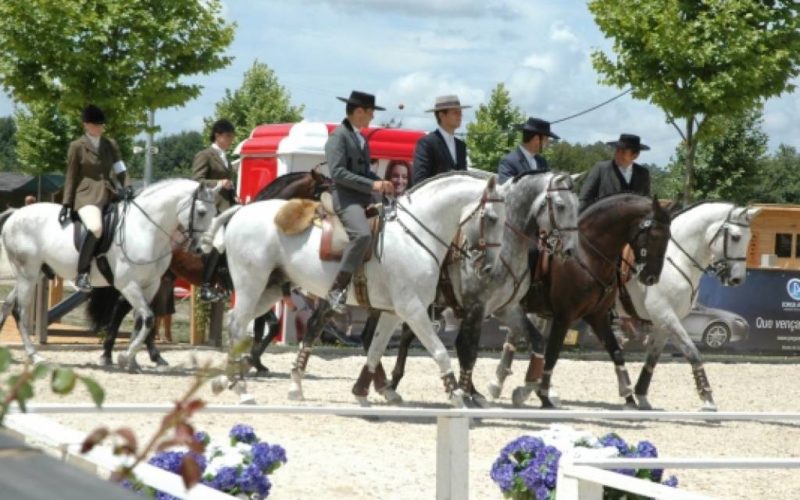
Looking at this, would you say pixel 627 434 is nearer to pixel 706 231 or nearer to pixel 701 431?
pixel 701 431

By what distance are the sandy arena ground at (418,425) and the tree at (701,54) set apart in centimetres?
453

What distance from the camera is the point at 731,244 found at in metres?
14.6

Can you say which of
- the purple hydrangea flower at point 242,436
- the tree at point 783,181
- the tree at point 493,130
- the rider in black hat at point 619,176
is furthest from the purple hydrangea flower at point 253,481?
the tree at point 783,181

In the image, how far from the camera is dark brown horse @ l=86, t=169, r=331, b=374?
1630 centimetres

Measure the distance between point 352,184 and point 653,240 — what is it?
3.09 metres

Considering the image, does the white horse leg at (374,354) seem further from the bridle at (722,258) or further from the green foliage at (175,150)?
the green foliage at (175,150)

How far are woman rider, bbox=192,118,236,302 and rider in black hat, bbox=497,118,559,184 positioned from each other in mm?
3430

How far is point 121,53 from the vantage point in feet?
71.5

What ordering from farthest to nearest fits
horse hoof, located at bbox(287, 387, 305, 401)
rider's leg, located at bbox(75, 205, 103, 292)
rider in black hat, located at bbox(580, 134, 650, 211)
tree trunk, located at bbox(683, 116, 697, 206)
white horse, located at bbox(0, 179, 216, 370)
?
tree trunk, located at bbox(683, 116, 697, 206) < rider's leg, located at bbox(75, 205, 103, 292) < white horse, located at bbox(0, 179, 216, 370) < rider in black hat, located at bbox(580, 134, 650, 211) < horse hoof, located at bbox(287, 387, 305, 401)

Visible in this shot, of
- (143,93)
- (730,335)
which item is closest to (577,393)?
(730,335)

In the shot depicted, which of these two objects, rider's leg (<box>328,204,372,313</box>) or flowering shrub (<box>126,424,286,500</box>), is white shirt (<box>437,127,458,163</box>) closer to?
rider's leg (<box>328,204,372,313</box>)

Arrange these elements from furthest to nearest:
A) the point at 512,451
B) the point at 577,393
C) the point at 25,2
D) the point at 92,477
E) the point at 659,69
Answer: the point at 659,69, the point at 25,2, the point at 577,393, the point at 512,451, the point at 92,477

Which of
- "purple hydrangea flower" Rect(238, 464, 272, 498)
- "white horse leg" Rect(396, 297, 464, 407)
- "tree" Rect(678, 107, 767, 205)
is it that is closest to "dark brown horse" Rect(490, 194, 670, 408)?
"white horse leg" Rect(396, 297, 464, 407)

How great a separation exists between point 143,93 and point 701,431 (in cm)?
1098
